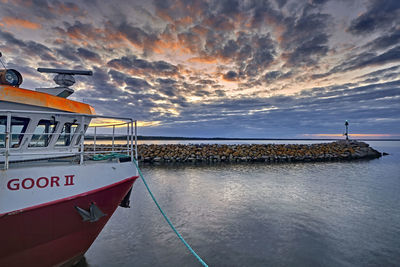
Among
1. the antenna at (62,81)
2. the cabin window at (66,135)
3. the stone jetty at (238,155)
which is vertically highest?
the antenna at (62,81)

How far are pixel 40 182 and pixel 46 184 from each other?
127mm

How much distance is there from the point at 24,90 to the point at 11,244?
3742 millimetres

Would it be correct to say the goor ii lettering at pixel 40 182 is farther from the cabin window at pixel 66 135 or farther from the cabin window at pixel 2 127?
the cabin window at pixel 66 135

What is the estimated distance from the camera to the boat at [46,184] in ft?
14.9

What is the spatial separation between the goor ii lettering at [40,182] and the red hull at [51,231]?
0.42m

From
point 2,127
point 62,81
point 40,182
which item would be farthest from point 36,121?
point 62,81

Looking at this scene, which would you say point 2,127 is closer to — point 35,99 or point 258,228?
point 35,99

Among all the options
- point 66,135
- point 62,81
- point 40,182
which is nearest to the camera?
point 40,182

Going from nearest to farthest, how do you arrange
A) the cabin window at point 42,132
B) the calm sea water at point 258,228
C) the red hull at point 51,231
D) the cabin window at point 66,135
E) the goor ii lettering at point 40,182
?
the goor ii lettering at point 40,182 < the red hull at point 51,231 < the cabin window at point 42,132 < the cabin window at point 66,135 < the calm sea water at point 258,228

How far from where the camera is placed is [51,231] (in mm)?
5105

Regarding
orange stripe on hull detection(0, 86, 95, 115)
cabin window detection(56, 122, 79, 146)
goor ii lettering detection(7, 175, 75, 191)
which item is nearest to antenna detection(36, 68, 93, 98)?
orange stripe on hull detection(0, 86, 95, 115)

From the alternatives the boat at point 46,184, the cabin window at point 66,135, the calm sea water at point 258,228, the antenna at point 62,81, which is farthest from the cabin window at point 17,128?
the calm sea water at point 258,228

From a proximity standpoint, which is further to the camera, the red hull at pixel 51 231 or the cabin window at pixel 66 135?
the cabin window at pixel 66 135

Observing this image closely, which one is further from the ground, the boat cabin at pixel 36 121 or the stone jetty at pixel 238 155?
the boat cabin at pixel 36 121
